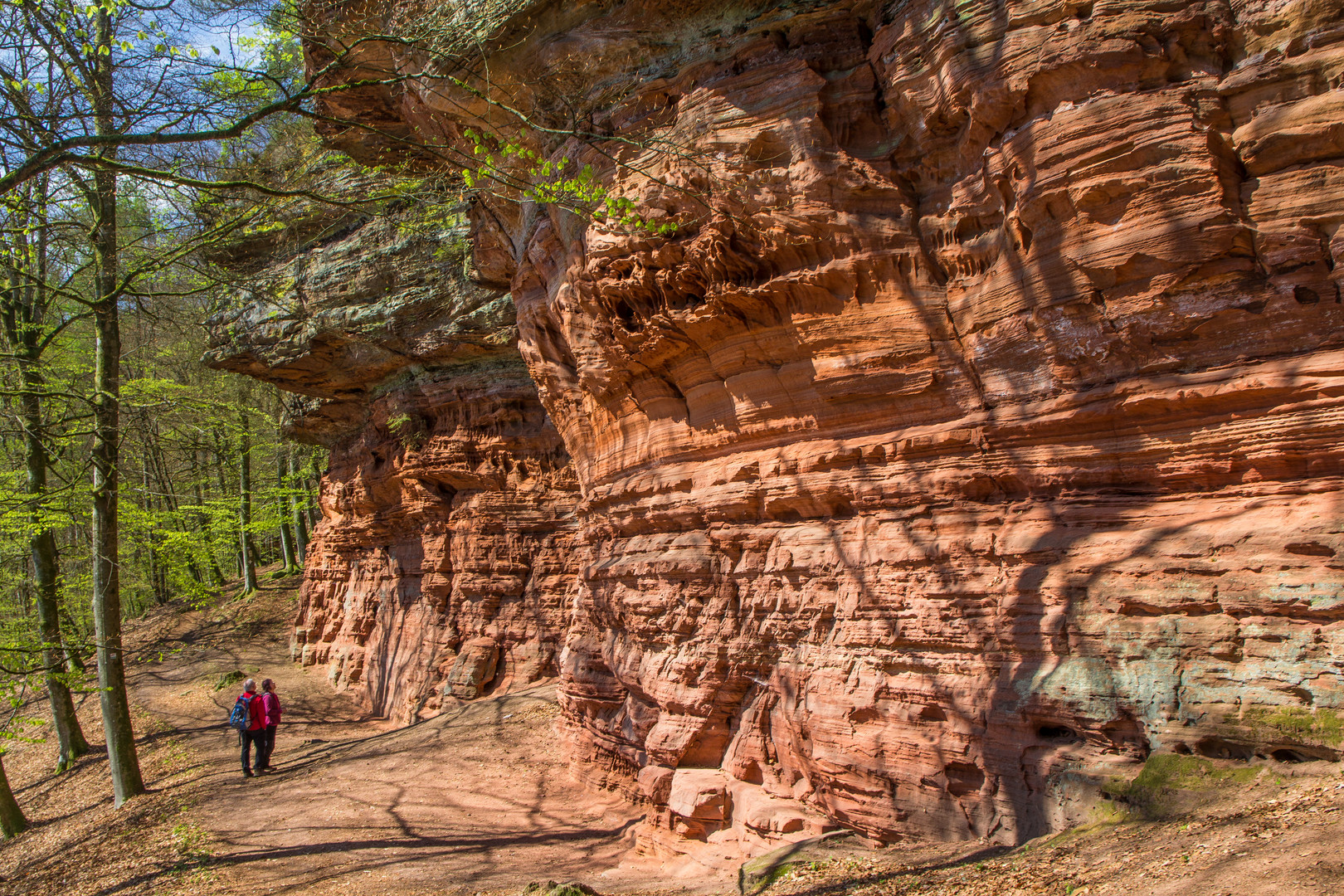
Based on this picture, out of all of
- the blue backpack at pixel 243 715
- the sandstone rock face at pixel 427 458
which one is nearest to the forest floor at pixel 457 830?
the blue backpack at pixel 243 715

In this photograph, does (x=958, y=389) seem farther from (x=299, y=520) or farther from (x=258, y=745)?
(x=299, y=520)

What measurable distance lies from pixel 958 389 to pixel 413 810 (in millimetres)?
8235

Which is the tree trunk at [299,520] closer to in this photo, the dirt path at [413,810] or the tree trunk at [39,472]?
the dirt path at [413,810]

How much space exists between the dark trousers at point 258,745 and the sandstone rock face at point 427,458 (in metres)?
3.74

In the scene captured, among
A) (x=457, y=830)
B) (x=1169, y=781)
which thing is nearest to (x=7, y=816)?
(x=457, y=830)

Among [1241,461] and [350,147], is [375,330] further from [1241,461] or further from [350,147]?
[1241,461]

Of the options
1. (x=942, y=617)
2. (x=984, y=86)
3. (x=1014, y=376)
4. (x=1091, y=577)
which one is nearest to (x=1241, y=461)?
(x=1091, y=577)

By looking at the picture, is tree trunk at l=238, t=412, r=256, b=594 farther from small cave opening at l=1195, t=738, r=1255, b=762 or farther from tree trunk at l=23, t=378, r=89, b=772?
small cave opening at l=1195, t=738, r=1255, b=762

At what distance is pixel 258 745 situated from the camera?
1220 cm

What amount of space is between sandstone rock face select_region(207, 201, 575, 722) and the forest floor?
5.13 ft

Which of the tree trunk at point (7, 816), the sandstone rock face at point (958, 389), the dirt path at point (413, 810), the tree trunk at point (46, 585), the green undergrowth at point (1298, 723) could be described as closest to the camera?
the green undergrowth at point (1298, 723)

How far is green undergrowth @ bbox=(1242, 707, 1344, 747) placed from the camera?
429cm

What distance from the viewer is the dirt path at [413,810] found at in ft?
26.2

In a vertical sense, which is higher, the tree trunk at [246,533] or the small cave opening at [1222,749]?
the tree trunk at [246,533]
